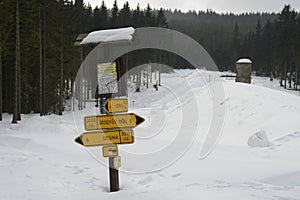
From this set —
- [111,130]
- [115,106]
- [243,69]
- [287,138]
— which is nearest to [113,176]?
[111,130]

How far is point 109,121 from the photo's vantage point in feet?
21.1

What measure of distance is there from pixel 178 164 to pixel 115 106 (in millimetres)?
3102

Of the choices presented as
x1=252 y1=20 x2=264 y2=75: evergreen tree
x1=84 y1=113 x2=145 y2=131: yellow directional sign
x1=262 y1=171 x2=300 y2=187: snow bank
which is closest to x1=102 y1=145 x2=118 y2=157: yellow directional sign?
x1=84 y1=113 x2=145 y2=131: yellow directional sign

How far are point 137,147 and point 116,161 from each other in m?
4.49

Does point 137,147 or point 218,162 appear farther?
point 137,147

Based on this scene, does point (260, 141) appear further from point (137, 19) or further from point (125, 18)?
point (137, 19)

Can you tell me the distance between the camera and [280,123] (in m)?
11.5

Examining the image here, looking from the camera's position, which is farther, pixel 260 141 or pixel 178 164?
pixel 260 141

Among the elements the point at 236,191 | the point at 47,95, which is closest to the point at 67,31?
the point at 47,95

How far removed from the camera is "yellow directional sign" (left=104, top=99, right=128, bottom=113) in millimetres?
6496

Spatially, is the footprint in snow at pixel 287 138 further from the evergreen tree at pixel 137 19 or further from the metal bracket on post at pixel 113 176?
the evergreen tree at pixel 137 19

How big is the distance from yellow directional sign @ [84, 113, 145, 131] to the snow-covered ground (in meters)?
1.37

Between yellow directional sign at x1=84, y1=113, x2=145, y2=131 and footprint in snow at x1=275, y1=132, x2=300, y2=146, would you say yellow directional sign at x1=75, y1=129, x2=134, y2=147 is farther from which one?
footprint in snow at x1=275, y1=132, x2=300, y2=146

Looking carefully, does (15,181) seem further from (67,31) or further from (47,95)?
(67,31)
